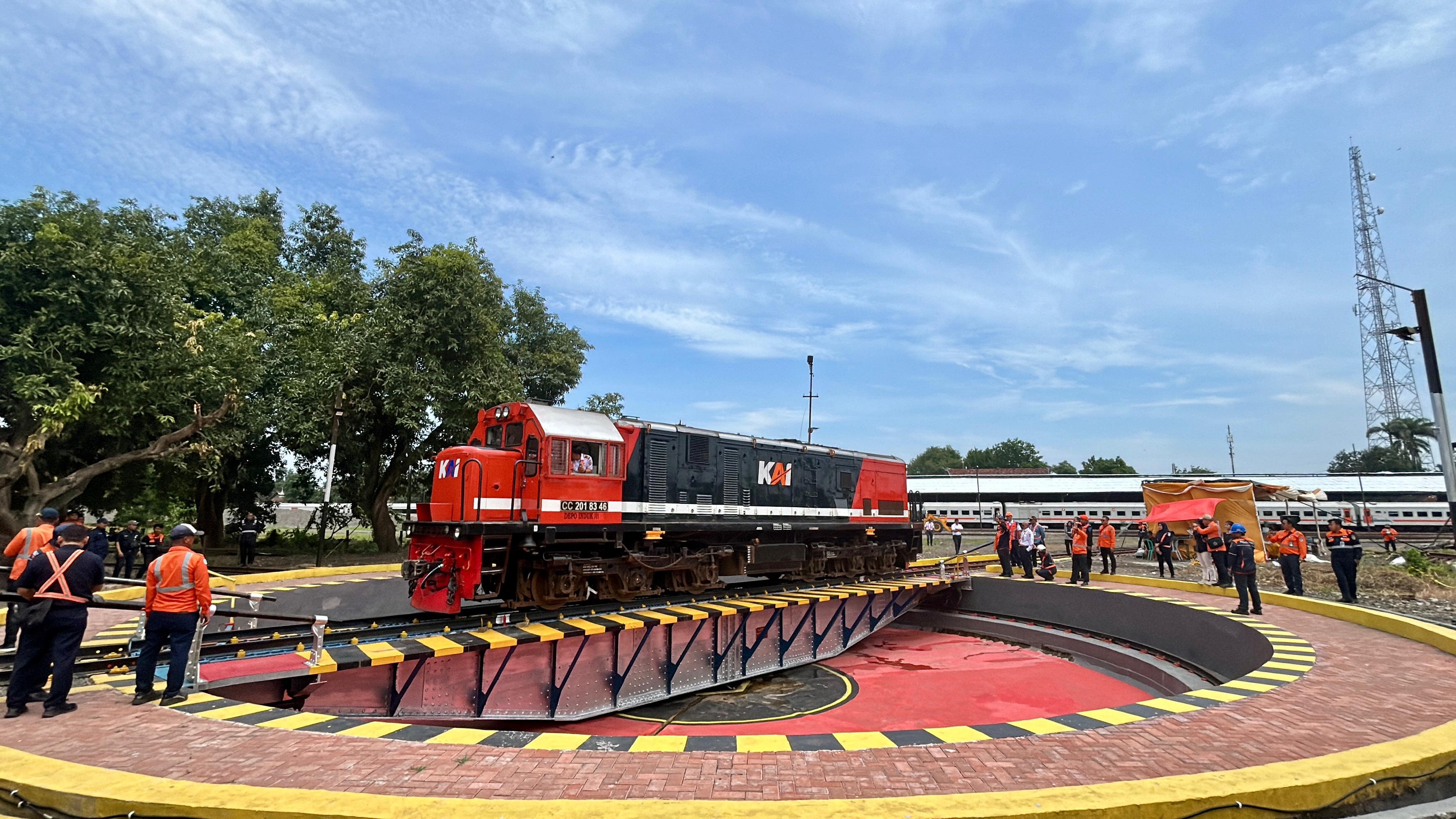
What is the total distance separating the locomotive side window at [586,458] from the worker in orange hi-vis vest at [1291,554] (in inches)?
576

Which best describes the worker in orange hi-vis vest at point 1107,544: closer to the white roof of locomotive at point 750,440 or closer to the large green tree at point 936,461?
the white roof of locomotive at point 750,440

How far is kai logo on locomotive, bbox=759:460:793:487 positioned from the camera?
616 inches

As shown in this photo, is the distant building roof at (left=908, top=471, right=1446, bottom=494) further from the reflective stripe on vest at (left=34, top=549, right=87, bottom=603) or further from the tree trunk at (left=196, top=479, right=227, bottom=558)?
the reflective stripe on vest at (left=34, top=549, right=87, bottom=603)

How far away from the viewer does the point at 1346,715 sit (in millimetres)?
6605

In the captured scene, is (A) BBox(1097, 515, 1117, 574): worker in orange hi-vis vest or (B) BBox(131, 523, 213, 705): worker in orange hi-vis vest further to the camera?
(A) BBox(1097, 515, 1117, 574): worker in orange hi-vis vest

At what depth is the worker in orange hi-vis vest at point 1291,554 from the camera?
48.8 feet

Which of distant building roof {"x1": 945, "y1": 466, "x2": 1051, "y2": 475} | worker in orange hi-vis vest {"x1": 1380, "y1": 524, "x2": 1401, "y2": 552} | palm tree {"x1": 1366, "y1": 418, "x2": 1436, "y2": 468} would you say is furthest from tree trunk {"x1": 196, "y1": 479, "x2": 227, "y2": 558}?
palm tree {"x1": 1366, "y1": 418, "x2": 1436, "y2": 468}

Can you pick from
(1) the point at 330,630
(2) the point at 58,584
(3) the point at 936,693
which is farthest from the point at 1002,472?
(2) the point at 58,584

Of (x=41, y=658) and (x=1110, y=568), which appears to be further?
(x=1110, y=568)

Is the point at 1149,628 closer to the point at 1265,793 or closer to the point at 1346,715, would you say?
the point at 1346,715

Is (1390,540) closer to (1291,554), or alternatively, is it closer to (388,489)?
(1291,554)

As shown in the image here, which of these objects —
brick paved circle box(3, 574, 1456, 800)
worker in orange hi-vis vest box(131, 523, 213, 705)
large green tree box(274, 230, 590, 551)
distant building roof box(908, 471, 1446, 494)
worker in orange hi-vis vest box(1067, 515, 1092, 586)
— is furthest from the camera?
distant building roof box(908, 471, 1446, 494)

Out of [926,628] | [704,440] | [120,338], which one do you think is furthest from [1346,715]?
[120,338]

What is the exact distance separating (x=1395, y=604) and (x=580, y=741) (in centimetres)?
1740
